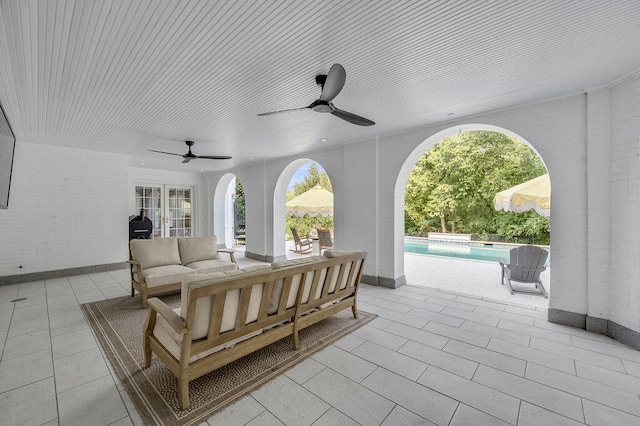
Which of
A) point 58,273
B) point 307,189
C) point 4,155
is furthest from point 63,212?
point 307,189

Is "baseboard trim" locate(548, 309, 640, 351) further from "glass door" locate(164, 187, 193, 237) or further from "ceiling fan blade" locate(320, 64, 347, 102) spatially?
"glass door" locate(164, 187, 193, 237)

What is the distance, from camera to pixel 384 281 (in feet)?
Answer: 16.3

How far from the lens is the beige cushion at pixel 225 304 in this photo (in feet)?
6.25

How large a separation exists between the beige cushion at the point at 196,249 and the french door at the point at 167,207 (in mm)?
4877

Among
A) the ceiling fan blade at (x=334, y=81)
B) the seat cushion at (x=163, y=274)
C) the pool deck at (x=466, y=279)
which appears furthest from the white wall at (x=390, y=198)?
the seat cushion at (x=163, y=274)

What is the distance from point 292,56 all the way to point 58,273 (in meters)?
6.82

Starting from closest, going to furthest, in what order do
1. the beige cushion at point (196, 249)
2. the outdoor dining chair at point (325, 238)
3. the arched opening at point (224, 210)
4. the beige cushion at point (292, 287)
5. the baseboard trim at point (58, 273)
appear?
1. the beige cushion at point (292, 287)
2. the beige cushion at point (196, 249)
3. the baseboard trim at point (58, 273)
4. the outdoor dining chair at point (325, 238)
5. the arched opening at point (224, 210)

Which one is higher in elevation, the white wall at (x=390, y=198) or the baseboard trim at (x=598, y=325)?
the white wall at (x=390, y=198)

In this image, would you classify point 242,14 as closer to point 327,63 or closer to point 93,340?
point 327,63

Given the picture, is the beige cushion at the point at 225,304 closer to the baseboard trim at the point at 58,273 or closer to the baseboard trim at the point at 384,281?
the baseboard trim at the point at 384,281

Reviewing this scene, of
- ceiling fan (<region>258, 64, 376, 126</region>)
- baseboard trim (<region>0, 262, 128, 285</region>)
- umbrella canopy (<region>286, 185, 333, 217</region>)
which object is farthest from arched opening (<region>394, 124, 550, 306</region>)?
baseboard trim (<region>0, 262, 128, 285</region>)

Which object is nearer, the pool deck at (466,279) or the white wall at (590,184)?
the white wall at (590,184)

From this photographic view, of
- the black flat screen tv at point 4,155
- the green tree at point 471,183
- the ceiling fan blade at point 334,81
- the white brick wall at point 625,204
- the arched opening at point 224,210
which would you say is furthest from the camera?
the green tree at point 471,183

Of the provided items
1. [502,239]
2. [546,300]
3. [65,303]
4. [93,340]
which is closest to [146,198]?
[65,303]
